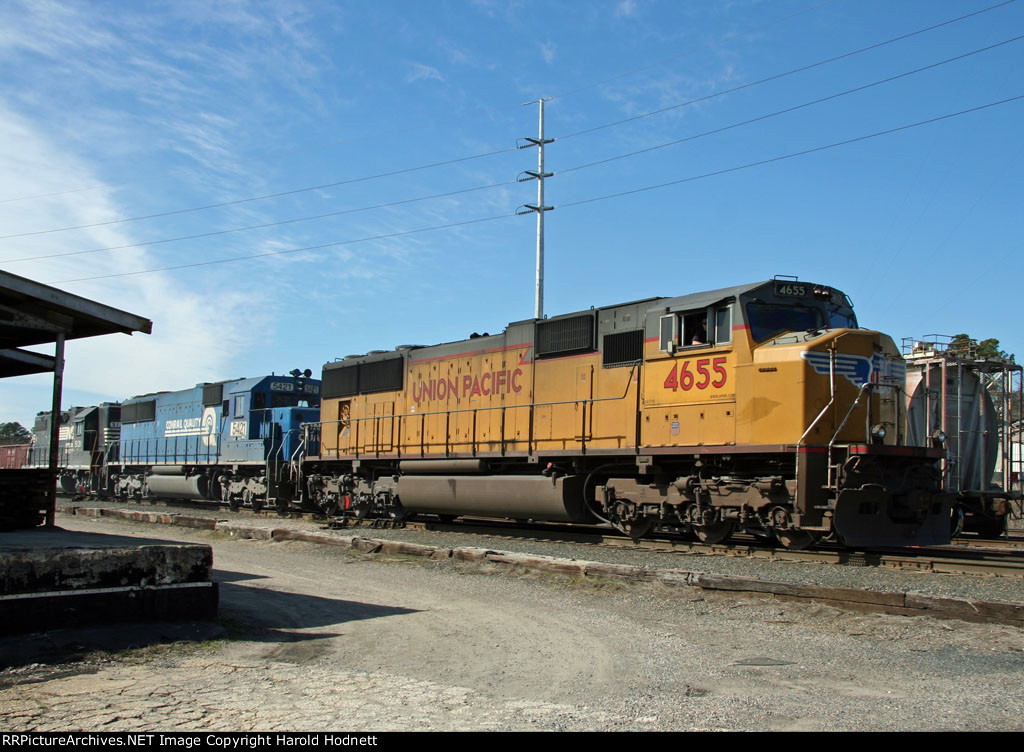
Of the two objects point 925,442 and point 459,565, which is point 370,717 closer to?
point 459,565

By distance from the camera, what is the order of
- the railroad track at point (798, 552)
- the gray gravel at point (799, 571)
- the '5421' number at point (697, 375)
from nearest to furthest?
the gray gravel at point (799, 571), the railroad track at point (798, 552), the '5421' number at point (697, 375)

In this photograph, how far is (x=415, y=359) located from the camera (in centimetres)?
1877

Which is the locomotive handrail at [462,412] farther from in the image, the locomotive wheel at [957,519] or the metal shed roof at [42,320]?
the locomotive wheel at [957,519]

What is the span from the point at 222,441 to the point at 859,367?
19645 mm

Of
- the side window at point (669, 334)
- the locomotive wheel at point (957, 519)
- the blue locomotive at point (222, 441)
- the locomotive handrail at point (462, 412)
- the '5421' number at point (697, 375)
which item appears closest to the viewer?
the '5421' number at point (697, 375)

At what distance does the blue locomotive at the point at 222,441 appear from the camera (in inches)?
917

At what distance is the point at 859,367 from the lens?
38.4 feet

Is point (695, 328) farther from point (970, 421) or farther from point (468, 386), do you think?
point (970, 421)

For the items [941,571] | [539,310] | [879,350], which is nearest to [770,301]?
[879,350]

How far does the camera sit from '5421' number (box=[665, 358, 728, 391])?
1240 centimetres

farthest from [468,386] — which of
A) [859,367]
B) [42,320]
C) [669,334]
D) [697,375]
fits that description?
[42,320]

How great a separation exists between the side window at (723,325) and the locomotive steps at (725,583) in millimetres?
4154

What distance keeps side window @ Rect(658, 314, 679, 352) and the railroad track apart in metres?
3.03

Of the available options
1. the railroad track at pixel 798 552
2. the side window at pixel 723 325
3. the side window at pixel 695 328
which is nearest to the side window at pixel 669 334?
the side window at pixel 695 328
